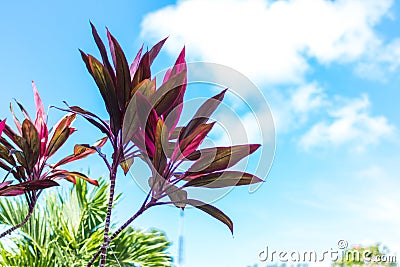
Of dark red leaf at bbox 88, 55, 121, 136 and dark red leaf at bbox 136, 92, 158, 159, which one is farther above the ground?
dark red leaf at bbox 88, 55, 121, 136

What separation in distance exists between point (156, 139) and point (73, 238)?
2.43 metres

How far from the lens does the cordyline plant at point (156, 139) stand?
125 cm

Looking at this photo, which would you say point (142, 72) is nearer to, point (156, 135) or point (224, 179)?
point (156, 135)

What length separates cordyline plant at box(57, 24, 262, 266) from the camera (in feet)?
4.12

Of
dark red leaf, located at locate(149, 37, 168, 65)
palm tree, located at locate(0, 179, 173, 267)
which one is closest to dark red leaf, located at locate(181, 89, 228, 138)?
dark red leaf, located at locate(149, 37, 168, 65)

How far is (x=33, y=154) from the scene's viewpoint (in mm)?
1470

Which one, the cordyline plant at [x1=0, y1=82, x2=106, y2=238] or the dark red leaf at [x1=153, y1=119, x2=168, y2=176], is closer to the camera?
the dark red leaf at [x1=153, y1=119, x2=168, y2=176]

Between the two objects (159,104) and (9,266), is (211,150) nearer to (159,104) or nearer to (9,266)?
(159,104)

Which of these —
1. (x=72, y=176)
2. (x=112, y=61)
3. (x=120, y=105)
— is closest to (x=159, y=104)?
(x=120, y=105)

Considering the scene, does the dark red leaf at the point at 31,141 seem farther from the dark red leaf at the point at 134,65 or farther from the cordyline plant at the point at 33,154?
the dark red leaf at the point at 134,65

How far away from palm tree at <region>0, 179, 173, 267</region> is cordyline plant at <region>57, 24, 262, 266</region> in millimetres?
2012

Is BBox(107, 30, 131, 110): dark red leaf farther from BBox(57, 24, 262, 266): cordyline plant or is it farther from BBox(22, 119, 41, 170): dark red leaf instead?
BBox(22, 119, 41, 170): dark red leaf

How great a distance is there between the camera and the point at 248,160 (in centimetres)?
128

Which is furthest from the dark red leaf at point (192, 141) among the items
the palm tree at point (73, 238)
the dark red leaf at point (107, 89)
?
the palm tree at point (73, 238)
